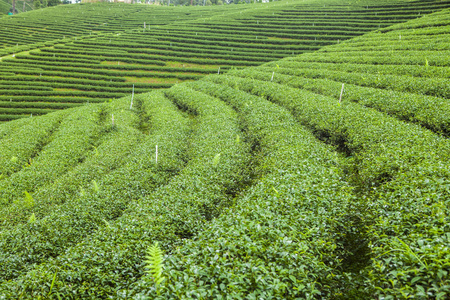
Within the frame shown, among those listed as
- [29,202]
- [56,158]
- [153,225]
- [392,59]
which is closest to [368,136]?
[153,225]

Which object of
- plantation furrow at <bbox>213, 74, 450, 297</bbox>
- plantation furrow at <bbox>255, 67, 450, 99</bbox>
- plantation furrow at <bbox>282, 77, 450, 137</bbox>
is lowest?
plantation furrow at <bbox>213, 74, 450, 297</bbox>

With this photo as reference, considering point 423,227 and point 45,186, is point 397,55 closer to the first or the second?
point 423,227

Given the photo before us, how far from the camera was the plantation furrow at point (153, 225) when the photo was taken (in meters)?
5.66

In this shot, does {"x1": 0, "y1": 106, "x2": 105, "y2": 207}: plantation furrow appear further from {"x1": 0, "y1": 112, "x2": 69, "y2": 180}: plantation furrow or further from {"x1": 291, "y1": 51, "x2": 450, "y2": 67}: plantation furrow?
{"x1": 291, "y1": 51, "x2": 450, "y2": 67}: plantation furrow

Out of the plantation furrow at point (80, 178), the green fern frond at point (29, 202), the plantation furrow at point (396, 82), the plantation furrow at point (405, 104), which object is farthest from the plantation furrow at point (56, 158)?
the plantation furrow at point (396, 82)

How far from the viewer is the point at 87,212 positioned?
966 centimetres

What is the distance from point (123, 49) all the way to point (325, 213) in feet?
150

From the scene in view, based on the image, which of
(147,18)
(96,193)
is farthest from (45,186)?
(147,18)

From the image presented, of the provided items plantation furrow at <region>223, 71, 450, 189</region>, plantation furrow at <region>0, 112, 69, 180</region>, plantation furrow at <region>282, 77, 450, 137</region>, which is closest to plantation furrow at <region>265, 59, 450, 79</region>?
plantation furrow at <region>282, 77, 450, 137</region>

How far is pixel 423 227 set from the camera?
4.85m

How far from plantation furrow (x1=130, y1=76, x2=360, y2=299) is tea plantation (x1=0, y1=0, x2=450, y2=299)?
0.04 meters

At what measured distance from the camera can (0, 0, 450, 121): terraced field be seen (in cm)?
3231

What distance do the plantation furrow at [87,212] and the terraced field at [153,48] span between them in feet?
73.6

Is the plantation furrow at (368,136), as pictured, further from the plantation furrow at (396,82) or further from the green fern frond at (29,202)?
the green fern frond at (29,202)
